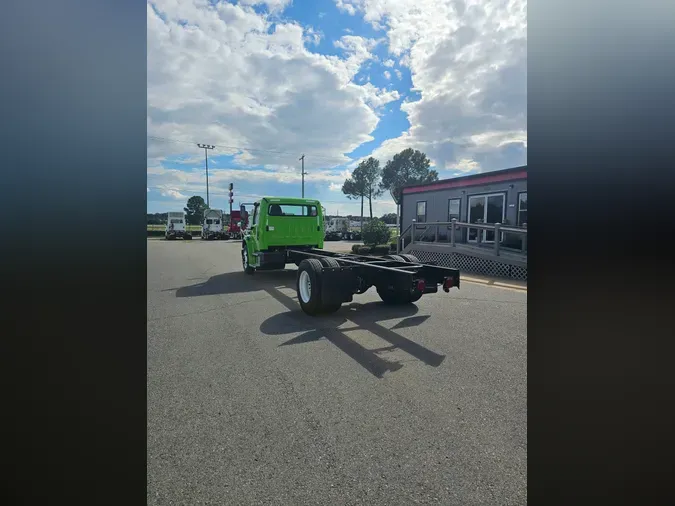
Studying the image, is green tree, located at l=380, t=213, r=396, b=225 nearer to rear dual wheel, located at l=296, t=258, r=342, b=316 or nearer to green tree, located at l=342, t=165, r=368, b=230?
green tree, located at l=342, t=165, r=368, b=230

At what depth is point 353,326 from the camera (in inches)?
225

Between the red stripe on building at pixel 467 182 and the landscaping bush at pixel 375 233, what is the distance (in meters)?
2.25

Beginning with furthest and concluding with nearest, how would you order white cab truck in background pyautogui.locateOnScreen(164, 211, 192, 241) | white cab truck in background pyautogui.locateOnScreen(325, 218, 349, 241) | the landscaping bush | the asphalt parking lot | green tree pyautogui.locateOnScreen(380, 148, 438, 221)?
green tree pyautogui.locateOnScreen(380, 148, 438, 221)
white cab truck in background pyautogui.locateOnScreen(164, 211, 192, 241)
white cab truck in background pyautogui.locateOnScreen(325, 218, 349, 241)
the landscaping bush
the asphalt parking lot

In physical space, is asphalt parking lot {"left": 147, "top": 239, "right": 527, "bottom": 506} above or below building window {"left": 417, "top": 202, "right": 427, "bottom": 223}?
below

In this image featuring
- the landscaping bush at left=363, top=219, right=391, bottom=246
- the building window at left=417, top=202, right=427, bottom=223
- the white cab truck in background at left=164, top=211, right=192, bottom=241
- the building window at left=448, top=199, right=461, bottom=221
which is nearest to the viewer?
the building window at left=448, top=199, right=461, bottom=221

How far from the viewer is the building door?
47.3 feet

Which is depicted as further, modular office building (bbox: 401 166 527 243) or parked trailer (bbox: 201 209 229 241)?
parked trailer (bbox: 201 209 229 241)

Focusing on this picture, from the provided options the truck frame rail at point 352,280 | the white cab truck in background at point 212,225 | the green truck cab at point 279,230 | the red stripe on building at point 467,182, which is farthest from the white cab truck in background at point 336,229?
the truck frame rail at point 352,280

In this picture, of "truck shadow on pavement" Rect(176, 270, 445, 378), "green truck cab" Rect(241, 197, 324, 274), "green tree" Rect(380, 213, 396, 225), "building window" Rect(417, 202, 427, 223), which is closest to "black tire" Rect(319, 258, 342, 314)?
"truck shadow on pavement" Rect(176, 270, 445, 378)

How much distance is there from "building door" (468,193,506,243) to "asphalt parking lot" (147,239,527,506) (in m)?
9.22
